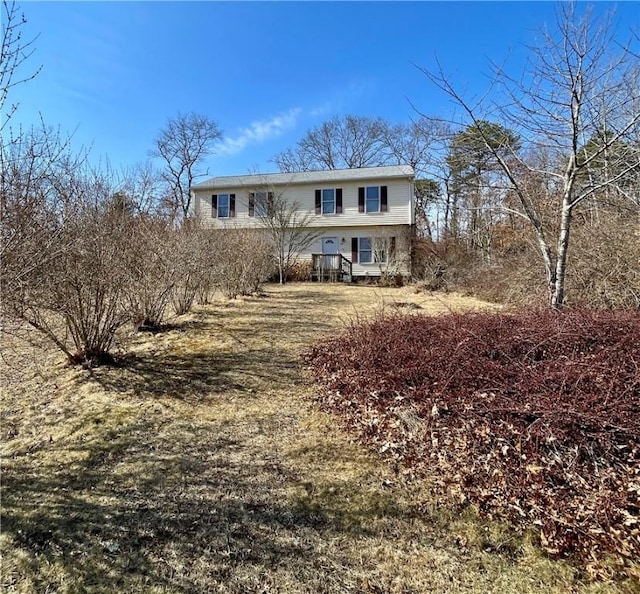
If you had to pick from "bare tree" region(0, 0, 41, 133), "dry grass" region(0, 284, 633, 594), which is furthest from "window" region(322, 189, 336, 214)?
"bare tree" region(0, 0, 41, 133)

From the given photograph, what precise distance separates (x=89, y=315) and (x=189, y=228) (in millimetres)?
4370

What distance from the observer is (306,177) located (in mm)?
20703

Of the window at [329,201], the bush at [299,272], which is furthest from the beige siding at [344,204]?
the bush at [299,272]

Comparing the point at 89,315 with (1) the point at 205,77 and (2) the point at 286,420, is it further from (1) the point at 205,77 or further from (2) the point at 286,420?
(1) the point at 205,77

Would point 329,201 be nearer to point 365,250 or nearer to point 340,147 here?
point 365,250

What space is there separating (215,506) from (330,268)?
16.8 m

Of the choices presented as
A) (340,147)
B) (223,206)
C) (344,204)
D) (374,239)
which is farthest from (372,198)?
(340,147)

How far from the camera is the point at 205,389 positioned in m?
4.32

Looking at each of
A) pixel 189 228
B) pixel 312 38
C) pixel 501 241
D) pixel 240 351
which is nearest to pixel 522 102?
pixel 312 38

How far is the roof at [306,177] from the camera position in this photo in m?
19.2

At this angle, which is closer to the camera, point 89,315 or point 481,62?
point 89,315

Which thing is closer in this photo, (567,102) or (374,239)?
(567,102)

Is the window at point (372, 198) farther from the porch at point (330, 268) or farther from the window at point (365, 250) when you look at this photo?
the porch at point (330, 268)

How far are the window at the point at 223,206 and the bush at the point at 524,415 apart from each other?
1864cm
